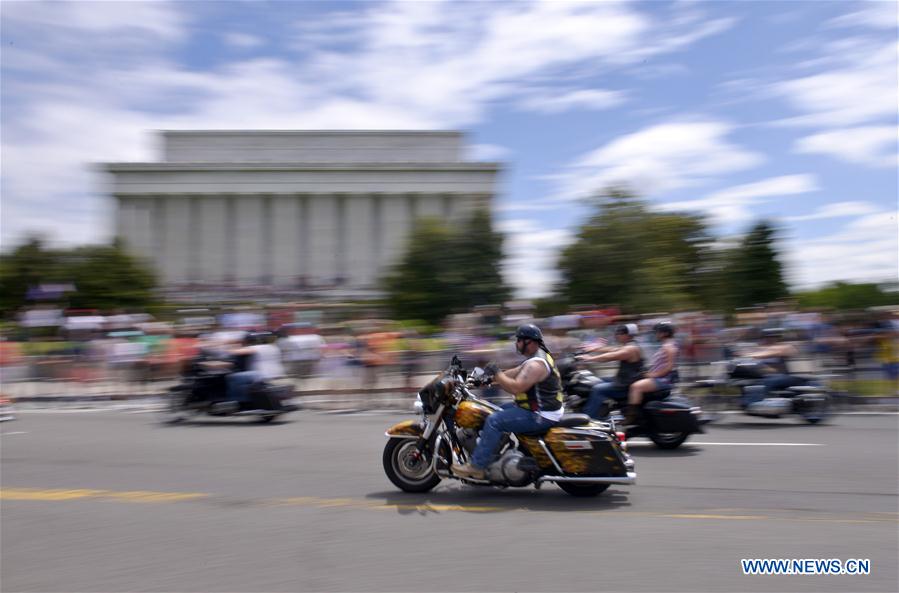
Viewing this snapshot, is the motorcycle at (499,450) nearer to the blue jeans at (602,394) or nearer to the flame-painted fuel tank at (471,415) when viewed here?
the flame-painted fuel tank at (471,415)

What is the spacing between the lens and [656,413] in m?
9.96

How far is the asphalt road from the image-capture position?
525cm

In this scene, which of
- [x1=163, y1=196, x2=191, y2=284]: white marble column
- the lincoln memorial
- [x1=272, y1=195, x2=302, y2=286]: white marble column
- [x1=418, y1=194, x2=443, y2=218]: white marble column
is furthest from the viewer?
[x1=272, y1=195, x2=302, y2=286]: white marble column

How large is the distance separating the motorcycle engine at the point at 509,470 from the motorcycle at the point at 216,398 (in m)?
6.83

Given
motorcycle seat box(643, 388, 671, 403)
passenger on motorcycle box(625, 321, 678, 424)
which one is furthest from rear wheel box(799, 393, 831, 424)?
motorcycle seat box(643, 388, 671, 403)

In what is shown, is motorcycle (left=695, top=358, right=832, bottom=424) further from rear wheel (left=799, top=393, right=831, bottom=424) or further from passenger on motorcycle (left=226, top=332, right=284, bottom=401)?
passenger on motorcycle (left=226, top=332, right=284, bottom=401)

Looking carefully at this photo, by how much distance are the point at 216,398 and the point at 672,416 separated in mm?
7567

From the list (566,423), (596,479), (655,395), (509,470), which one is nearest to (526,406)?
(566,423)

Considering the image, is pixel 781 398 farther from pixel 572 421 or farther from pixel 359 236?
pixel 359 236

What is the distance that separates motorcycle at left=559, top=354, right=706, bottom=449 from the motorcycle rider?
2.71m

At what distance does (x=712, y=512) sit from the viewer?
270 inches

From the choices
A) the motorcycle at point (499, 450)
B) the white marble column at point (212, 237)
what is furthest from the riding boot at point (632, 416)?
the white marble column at point (212, 237)

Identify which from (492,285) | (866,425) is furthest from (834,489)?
(492,285)

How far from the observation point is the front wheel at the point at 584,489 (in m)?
7.31
